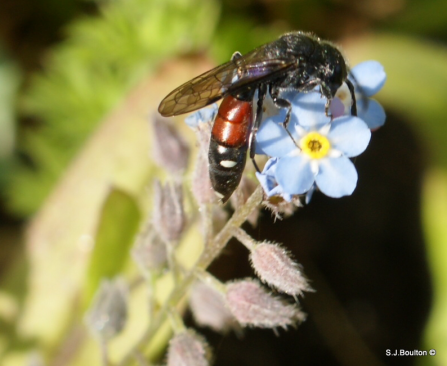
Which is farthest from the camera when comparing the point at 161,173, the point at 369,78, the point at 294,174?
the point at 161,173

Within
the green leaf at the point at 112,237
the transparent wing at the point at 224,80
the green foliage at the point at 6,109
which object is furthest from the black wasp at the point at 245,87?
the green foliage at the point at 6,109

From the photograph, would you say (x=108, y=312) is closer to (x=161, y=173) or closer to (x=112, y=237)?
(x=112, y=237)

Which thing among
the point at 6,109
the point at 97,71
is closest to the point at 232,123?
the point at 97,71

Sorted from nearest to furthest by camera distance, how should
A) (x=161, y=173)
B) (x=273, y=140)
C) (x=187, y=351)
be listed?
(x=273, y=140)
(x=187, y=351)
(x=161, y=173)

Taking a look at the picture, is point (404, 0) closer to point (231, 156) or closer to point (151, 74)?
point (151, 74)

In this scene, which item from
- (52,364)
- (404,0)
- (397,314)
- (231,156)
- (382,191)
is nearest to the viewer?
(231,156)

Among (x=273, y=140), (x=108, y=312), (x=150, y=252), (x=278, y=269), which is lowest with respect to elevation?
(x=108, y=312)

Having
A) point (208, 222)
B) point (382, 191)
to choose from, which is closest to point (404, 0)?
point (382, 191)

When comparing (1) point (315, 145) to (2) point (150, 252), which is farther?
(2) point (150, 252)
